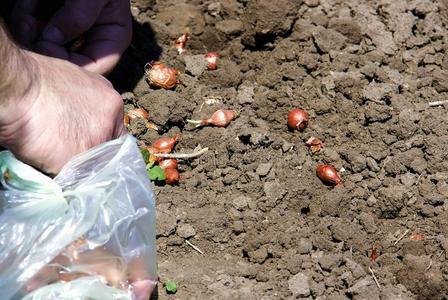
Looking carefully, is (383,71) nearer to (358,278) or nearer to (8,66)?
(358,278)

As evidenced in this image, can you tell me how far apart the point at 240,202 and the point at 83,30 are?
899 millimetres

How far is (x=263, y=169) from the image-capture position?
2.90 m

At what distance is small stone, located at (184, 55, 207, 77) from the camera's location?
3264 millimetres

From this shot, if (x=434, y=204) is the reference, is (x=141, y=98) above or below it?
above

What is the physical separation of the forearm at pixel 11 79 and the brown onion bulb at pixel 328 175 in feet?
3.95

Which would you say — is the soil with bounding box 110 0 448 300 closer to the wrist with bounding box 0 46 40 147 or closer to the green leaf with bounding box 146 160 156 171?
the green leaf with bounding box 146 160 156 171

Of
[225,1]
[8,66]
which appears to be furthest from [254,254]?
[225,1]

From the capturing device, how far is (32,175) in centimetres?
221

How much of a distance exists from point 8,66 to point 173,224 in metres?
0.91

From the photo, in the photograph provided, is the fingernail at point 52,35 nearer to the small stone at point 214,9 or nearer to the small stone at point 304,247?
the small stone at point 214,9

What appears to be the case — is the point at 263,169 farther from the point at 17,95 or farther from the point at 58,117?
the point at 17,95

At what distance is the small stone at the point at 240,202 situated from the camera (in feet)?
9.25

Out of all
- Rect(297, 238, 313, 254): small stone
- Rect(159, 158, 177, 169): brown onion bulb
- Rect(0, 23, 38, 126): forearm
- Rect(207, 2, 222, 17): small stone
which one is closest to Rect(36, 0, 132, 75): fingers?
Rect(159, 158, 177, 169): brown onion bulb

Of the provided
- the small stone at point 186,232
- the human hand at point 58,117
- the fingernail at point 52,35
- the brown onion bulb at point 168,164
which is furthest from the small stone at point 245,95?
the human hand at point 58,117
